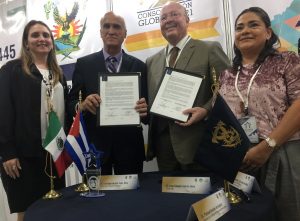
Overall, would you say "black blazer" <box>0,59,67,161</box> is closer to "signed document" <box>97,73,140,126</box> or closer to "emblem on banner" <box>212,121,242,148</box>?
"signed document" <box>97,73,140,126</box>

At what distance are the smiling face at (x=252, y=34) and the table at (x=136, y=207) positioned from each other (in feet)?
2.46

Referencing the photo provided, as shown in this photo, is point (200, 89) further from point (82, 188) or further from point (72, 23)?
point (72, 23)

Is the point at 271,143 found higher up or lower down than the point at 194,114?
lower down

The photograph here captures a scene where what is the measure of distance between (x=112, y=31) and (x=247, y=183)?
141cm

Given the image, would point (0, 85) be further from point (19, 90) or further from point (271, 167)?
point (271, 167)

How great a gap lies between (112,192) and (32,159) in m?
0.94

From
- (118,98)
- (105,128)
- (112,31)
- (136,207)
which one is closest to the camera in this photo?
(136,207)

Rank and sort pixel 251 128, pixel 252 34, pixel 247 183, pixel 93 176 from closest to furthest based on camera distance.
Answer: pixel 247 183
pixel 93 176
pixel 251 128
pixel 252 34

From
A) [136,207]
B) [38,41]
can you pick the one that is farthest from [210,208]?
[38,41]

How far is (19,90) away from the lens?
231 centimetres

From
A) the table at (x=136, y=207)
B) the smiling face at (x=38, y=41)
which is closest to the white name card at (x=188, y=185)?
the table at (x=136, y=207)

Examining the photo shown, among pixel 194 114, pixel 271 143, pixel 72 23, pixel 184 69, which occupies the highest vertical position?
pixel 72 23

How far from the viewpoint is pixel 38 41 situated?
7.98 ft

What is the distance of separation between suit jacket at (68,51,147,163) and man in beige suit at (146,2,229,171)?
94 mm
